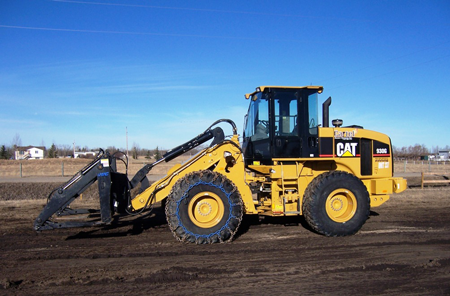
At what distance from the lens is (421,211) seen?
1062cm

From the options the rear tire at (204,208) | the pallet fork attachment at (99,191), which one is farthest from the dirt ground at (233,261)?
the pallet fork attachment at (99,191)

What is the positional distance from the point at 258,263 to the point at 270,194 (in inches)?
95.9

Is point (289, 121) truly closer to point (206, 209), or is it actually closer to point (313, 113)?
point (313, 113)

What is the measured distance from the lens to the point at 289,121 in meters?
7.86

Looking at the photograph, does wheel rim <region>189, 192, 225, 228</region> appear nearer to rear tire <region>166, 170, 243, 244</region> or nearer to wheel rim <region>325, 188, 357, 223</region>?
rear tire <region>166, 170, 243, 244</region>

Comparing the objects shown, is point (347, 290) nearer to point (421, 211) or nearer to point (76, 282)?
point (76, 282)

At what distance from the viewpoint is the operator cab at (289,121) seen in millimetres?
7754

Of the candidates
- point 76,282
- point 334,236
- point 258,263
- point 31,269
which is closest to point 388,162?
point 334,236

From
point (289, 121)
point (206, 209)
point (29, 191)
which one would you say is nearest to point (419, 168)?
point (289, 121)

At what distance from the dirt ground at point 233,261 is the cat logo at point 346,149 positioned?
181 cm

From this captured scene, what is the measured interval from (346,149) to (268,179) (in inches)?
75.5

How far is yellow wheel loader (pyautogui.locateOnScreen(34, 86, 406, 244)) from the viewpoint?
22.8ft

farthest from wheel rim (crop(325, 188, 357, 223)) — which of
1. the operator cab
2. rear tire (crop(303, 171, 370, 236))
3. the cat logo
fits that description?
the operator cab

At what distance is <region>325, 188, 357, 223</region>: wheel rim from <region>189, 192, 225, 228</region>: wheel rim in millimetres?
2376
